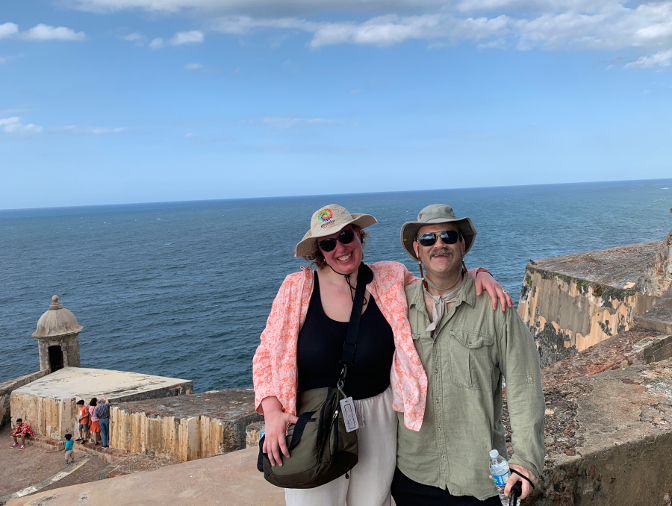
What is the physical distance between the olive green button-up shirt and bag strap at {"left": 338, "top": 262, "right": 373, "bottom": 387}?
0.28 m

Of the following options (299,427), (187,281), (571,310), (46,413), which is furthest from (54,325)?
(187,281)

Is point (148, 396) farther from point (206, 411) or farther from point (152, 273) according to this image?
point (152, 273)

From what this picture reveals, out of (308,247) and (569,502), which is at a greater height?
(308,247)

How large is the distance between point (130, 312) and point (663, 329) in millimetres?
43910

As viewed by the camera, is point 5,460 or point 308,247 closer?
point 308,247

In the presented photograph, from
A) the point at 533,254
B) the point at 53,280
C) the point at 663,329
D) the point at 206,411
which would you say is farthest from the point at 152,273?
the point at 663,329

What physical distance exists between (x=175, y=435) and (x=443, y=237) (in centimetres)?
912

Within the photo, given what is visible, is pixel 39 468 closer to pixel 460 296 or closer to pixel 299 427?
pixel 299 427

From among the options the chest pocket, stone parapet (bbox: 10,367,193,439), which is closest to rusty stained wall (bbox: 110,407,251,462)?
stone parapet (bbox: 10,367,193,439)

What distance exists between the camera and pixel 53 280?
2443 inches

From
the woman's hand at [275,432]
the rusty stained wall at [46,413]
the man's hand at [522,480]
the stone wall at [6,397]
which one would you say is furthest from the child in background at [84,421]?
the man's hand at [522,480]

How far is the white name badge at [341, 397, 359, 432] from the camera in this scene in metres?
2.65

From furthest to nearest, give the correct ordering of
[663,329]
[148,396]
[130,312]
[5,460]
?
[130,312], [148,396], [5,460], [663,329]

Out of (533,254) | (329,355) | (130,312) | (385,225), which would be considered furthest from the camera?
(385,225)
